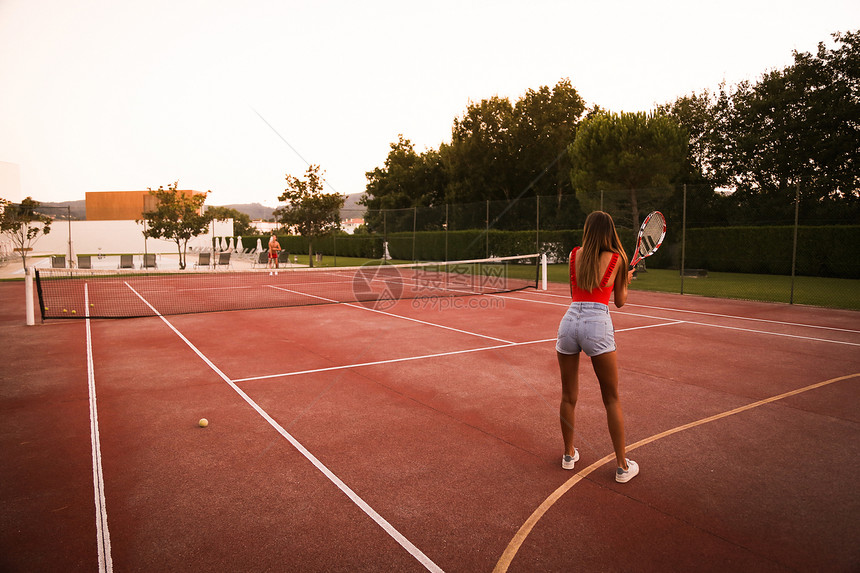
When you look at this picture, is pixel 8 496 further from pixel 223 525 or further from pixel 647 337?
pixel 647 337

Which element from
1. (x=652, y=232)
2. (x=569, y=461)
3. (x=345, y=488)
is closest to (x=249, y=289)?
(x=652, y=232)

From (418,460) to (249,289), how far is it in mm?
16492

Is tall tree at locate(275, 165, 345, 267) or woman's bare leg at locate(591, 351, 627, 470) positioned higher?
tall tree at locate(275, 165, 345, 267)

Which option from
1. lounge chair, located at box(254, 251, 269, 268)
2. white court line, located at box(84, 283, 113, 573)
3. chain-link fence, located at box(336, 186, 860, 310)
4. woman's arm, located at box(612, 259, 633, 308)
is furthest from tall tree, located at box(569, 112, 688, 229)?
white court line, located at box(84, 283, 113, 573)

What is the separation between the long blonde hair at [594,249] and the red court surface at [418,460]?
1.59 m

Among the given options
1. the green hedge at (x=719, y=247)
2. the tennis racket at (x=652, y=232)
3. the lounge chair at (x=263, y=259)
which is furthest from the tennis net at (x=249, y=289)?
the tennis racket at (x=652, y=232)

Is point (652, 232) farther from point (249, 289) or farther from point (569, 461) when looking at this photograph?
point (249, 289)

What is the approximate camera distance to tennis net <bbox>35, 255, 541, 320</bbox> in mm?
14538

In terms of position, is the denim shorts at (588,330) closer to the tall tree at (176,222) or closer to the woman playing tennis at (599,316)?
the woman playing tennis at (599,316)

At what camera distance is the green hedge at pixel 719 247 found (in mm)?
21234

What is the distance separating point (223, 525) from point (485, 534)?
1761mm

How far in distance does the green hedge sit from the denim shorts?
20.7m

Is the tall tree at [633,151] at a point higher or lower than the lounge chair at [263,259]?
higher

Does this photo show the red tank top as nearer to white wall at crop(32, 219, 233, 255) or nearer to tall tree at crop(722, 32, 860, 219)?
tall tree at crop(722, 32, 860, 219)
